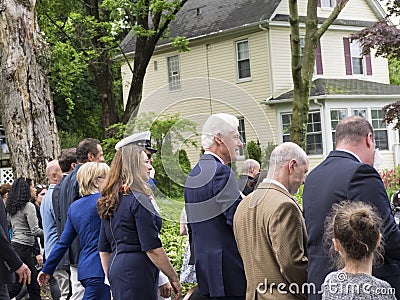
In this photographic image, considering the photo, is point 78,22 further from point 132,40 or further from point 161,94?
point 161,94

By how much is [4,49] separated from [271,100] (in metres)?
18.2

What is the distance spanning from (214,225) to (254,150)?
0.91m

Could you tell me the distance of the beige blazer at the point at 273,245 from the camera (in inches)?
192

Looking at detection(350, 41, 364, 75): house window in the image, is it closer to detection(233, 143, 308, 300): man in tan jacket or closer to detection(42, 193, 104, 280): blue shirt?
detection(42, 193, 104, 280): blue shirt

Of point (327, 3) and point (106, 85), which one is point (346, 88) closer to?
point (327, 3)

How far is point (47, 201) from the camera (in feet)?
27.6

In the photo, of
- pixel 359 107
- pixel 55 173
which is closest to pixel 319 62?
pixel 359 107

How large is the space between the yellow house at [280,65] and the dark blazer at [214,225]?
22.6 metres

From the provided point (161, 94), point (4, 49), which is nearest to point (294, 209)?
point (161, 94)

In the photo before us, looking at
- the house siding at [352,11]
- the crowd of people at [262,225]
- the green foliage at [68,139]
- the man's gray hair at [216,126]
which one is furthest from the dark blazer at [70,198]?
the green foliage at [68,139]

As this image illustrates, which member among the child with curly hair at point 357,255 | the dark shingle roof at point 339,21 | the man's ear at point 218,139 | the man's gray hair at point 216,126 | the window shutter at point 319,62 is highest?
the dark shingle roof at point 339,21

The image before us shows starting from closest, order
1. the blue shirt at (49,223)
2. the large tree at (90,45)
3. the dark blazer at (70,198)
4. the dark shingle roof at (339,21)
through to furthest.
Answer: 1. the dark blazer at (70,198)
2. the blue shirt at (49,223)
3. the large tree at (90,45)
4. the dark shingle roof at (339,21)

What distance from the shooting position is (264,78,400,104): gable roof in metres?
30.3

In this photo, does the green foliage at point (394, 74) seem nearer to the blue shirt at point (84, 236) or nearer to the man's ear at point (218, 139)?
the blue shirt at point (84, 236)
